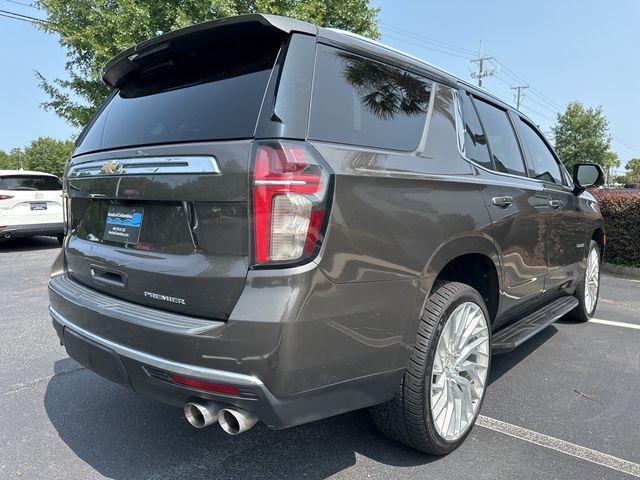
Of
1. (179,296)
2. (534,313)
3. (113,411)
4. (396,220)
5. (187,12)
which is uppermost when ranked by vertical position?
(187,12)

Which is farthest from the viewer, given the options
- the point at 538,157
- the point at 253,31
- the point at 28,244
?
the point at 28,244

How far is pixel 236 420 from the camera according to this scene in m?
1.81

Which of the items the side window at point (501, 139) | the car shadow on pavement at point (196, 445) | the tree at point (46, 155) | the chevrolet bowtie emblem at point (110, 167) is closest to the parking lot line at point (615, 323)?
the side window at point (501, 139)

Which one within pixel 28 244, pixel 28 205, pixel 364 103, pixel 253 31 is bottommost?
pixel 28 244

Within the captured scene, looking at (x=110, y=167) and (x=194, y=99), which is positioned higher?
(x=194, y=99)

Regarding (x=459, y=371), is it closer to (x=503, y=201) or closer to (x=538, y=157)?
(x=503, y=201)

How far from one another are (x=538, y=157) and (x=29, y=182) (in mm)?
9832

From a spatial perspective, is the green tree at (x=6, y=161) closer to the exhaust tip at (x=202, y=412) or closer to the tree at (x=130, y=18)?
the tree at (x=130, y=18)

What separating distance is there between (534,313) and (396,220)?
2.17 m

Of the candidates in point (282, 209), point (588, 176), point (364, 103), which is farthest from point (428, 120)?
point (588, 176)

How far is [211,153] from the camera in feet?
6.04

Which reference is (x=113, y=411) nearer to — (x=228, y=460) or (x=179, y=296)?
(x=228, y=460)

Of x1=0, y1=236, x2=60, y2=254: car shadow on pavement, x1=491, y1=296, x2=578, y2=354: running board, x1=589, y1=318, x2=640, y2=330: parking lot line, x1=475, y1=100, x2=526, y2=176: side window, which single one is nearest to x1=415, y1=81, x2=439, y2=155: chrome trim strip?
x1=475, y1=100, x2=526, y2=176: side window

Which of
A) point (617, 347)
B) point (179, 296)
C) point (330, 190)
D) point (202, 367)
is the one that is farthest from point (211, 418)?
point (617, 347)
